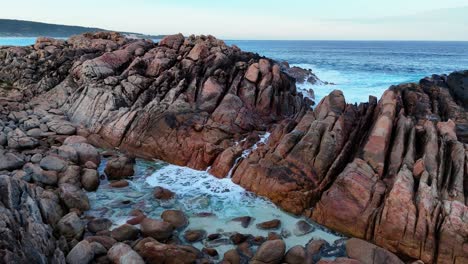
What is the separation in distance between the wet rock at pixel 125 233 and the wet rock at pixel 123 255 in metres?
1.33

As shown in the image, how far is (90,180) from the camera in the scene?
1852 centimetres

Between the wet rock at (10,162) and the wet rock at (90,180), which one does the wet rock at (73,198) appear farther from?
the wet rock at (10,162)

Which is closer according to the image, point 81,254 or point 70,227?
point 81,254

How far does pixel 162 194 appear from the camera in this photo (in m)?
18.1

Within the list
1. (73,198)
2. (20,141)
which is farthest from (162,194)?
(20,141)

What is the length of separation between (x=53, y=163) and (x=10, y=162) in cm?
202

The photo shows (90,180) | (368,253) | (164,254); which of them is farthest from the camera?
(90,180)

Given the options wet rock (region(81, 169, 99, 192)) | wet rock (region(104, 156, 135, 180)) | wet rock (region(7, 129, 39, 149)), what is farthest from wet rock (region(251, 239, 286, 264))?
wet rock (region(7, 129, 39, 149))

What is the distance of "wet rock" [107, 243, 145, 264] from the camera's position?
1179 centimetres

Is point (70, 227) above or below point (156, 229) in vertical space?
above

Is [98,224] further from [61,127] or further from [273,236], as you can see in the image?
[61,127]

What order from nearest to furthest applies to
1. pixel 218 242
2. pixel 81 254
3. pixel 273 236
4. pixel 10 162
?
pixel 81 254, pixel 218 242, pixel 273 236, pixel 10 162

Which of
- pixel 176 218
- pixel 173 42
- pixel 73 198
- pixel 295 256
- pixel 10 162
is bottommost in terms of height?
pixel 176 218

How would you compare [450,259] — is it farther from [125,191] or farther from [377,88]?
[377,88]
